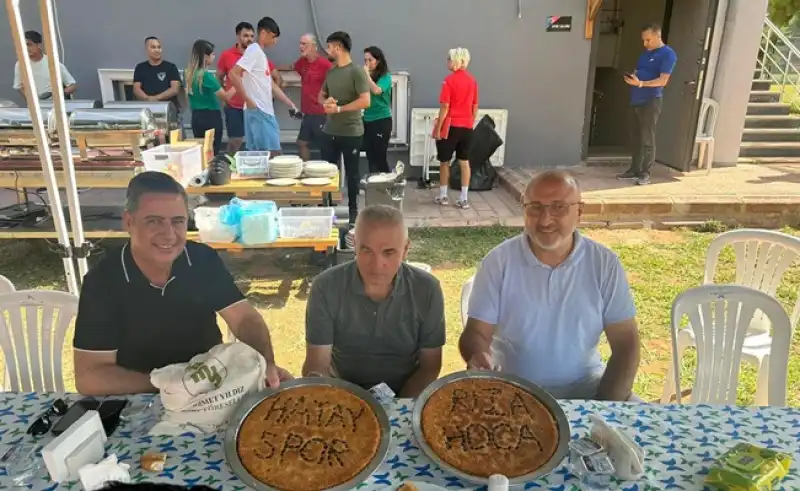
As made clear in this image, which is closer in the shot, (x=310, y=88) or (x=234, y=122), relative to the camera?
(x=310, y=88)

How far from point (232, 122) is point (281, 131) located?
723mm

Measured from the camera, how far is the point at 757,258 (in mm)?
2697

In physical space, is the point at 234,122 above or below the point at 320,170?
above

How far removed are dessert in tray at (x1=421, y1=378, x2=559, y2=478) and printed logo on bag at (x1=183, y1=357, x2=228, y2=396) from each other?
53 centimetres

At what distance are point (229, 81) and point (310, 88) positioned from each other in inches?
32.7

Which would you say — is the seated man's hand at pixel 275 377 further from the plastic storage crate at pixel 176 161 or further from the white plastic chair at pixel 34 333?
the plastic storage crate at pixel 176 161

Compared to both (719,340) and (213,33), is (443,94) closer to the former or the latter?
(213,33)

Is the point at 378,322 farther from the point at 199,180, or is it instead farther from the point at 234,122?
the point at 234,122

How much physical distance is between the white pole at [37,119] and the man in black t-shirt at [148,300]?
1104 millimetres

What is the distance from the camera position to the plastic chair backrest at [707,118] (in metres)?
6.70

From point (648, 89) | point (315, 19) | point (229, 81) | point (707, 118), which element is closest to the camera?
point (229, 81)

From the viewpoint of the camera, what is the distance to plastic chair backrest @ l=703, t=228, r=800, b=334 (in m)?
2.61

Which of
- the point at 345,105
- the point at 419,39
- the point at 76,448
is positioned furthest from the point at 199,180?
the point at 419,39

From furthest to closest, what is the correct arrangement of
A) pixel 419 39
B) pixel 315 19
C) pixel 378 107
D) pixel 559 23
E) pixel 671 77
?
pixel 671 77 < pixel 559 23 < pixel 419 39 < pixel 315 19 < pixel 378 107
